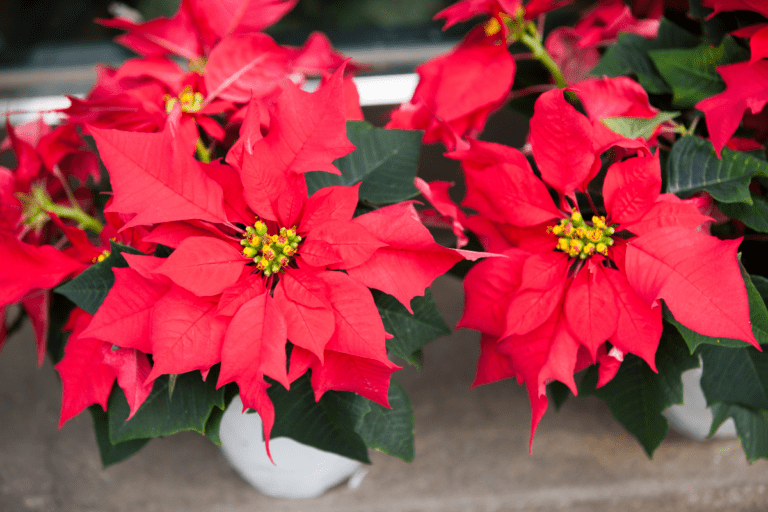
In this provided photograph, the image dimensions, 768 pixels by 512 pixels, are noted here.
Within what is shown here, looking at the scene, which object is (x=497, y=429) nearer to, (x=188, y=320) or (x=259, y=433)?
(x=259, y=433)

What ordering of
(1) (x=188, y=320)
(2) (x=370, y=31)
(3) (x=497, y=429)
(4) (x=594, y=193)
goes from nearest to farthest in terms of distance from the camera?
(1) (x=188, y=320) → (4) (x=594, y=193) → (3) (x=497, y=429) → (2) (x=370, y=31)

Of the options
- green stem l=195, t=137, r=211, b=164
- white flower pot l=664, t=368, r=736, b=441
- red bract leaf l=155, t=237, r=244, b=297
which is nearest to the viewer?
red bract leaf l=155, t=237, r=244, b=297

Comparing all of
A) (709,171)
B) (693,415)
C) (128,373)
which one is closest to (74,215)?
(128,373)

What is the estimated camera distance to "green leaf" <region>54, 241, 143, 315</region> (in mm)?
365

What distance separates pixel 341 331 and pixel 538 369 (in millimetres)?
134

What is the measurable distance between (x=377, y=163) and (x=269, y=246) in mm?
117

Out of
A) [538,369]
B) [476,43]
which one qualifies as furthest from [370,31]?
[538,369]

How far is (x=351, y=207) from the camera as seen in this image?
0.33 m

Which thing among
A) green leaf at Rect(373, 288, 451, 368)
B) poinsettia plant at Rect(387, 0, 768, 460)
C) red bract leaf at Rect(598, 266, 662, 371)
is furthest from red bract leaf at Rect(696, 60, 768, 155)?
green leaf at Rect(373, 288, 451, 368)

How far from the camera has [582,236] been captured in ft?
1.22

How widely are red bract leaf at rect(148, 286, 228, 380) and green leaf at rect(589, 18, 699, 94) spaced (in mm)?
355

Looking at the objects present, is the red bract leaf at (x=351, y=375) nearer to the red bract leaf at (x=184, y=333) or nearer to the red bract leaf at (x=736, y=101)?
the red bract leaf at (x=184, y=333)

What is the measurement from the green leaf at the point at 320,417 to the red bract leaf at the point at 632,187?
0.74 feet

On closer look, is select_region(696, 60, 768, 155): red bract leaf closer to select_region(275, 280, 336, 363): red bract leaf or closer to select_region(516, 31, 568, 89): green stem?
select_region(516, 31, 568, 89): green stem
